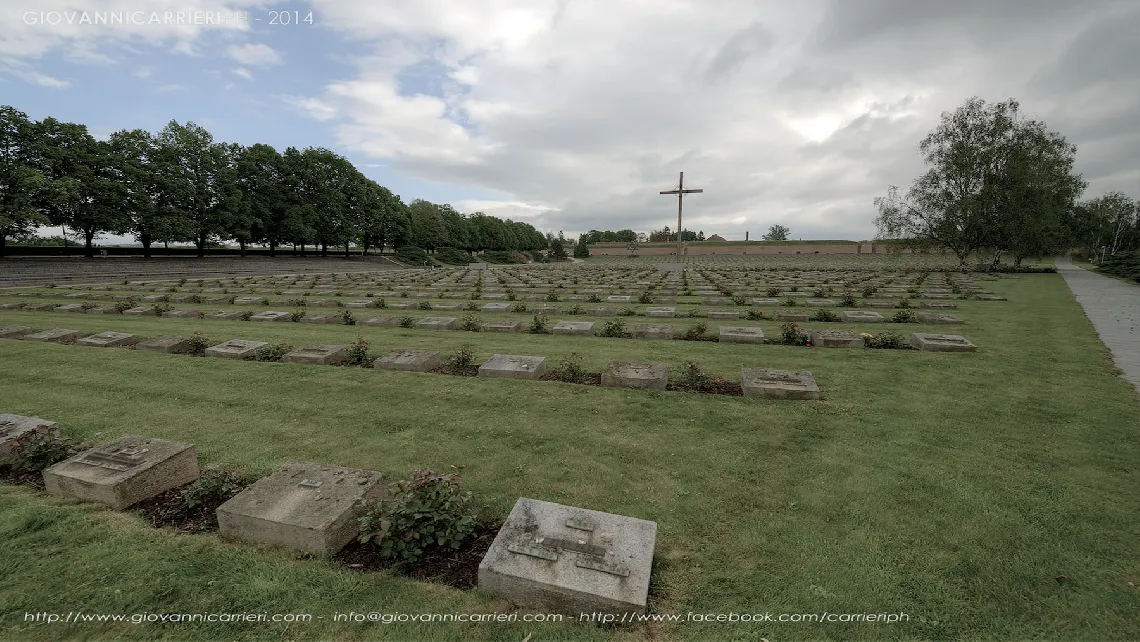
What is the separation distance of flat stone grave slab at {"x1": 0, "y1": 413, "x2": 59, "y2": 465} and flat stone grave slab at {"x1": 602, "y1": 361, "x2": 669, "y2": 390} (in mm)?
5949

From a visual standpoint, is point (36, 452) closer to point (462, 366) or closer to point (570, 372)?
point (462, 366)

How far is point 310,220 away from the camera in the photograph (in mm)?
49562

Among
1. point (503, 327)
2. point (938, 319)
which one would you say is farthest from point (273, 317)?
point (938, 319)

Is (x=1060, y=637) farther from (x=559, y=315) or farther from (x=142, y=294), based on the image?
(x=142, y=294)

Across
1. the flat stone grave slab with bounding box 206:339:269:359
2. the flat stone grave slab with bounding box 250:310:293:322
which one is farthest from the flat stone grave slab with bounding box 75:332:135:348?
the flat stone grave slab with bounding box 250:310:293:322

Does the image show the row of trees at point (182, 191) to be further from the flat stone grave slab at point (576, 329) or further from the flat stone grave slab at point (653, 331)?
the flat stone grave slab at point (653, 331)

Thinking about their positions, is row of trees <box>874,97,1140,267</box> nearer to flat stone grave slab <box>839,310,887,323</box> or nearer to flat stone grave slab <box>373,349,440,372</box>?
flat stone grave slab <box>839,310,887,323</box>

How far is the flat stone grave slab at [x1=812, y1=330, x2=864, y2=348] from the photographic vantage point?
351 inches

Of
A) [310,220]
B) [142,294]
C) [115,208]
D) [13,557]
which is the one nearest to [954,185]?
[13,557]

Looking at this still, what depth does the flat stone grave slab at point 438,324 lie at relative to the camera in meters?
11.8

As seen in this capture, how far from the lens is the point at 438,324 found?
1188 cm

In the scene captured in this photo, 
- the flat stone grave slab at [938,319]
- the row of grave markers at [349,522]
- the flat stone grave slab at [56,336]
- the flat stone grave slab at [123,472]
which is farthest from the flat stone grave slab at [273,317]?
the flat stone grave slab at [938,319]

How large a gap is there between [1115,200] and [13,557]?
299 feet

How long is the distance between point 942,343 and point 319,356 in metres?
11.1
